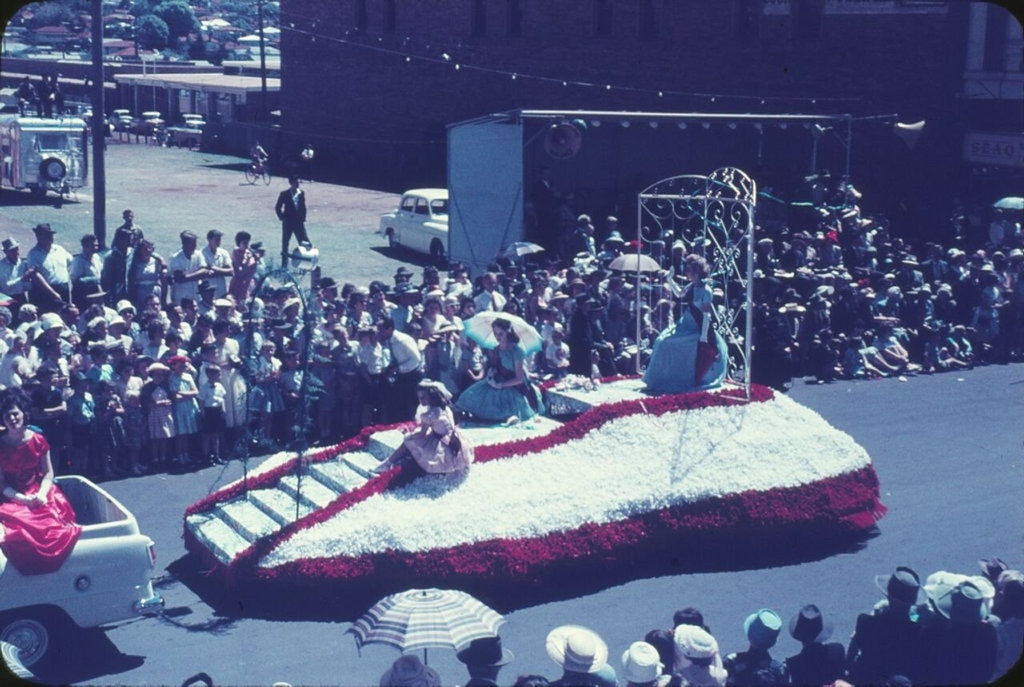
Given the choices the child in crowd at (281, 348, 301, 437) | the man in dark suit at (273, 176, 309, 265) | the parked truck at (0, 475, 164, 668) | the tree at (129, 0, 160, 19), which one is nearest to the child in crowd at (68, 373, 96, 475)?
the child in crowd at (281, 348, 301, 437)

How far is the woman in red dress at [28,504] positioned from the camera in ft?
31.2

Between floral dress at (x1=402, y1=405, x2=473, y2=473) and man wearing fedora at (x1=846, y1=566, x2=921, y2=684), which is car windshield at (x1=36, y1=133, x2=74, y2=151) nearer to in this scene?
floral dress at (x1=402, y1=405, x2=473, y2=473)

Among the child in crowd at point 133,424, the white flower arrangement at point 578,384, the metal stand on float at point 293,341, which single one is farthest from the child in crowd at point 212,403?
the white flower arrangement at point 578,384

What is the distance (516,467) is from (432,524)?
126cm

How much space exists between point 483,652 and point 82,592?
3.05 meters

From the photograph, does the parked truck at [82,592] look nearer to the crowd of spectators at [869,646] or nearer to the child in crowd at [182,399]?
the crowd of spectators at [869,646]

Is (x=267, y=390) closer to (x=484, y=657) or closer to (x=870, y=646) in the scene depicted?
(x=484, y=657)

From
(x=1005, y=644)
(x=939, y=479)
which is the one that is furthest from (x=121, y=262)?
(x=1005, y=644)

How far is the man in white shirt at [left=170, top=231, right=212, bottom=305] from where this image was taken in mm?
16914

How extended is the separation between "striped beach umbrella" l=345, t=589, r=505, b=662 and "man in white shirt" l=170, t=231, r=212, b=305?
29.9ft

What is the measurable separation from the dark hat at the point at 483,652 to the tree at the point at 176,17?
66.4m

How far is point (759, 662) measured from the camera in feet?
26.5

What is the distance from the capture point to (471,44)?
1436 inches

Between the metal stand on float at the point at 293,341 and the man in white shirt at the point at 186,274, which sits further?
the man in white shirt at the point at 186,274
